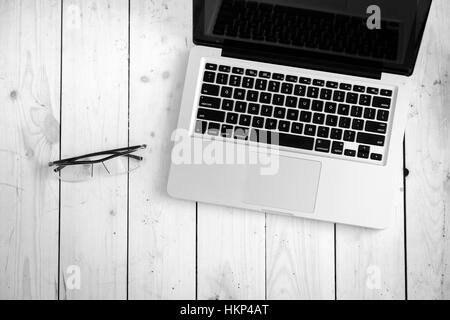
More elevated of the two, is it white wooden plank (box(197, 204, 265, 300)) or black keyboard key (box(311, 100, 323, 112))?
black keyboard key (box(311, 100, 323, 112))

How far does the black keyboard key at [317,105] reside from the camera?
104 centimetres

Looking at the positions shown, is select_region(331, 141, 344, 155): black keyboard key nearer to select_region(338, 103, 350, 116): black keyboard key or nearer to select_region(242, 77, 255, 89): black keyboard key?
select_region(338, 103, 350, 116): black keyboard key

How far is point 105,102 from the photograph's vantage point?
1.12 metres

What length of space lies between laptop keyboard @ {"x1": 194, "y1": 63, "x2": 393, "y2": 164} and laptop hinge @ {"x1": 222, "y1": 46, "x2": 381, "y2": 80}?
0.02 meters

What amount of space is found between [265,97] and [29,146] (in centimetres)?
48

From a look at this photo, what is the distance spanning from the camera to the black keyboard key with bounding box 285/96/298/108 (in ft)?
3.44

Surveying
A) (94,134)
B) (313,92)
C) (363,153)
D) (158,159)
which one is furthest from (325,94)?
(94,134)

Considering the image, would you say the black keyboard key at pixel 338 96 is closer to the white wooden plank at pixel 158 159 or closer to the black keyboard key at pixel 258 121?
the black keyboard key at pixel 258 121

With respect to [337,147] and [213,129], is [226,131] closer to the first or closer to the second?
[213,129]

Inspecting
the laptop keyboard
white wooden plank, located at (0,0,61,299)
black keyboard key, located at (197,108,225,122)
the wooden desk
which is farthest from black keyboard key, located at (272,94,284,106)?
white wooden plank, located at (0,0,61,299)

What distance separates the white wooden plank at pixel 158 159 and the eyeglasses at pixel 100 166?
0.08ft
